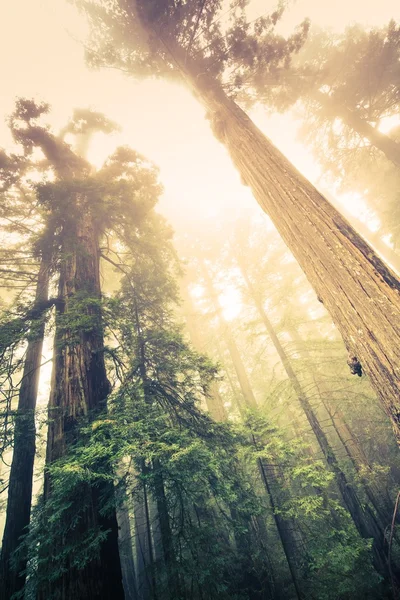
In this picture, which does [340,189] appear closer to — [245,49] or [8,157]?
[245,49]

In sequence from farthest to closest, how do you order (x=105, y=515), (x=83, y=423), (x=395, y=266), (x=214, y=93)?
(x=395, y=266), (x=214, y=93), (x=83, y=423), (x=105, y=515)

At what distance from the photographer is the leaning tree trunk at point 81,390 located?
3533mm

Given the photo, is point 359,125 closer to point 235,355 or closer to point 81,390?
point 235,355

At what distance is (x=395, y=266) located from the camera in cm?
1545

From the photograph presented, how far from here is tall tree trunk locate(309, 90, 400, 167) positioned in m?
11.1

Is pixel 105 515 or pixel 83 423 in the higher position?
pixel 83 423

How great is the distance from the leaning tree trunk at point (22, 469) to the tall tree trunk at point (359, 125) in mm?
13434

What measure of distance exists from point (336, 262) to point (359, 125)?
12.9 meters

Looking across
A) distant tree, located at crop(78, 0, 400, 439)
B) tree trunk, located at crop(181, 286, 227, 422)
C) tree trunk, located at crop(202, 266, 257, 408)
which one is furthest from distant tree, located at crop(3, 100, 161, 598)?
tree trunk, located at crop(202, 266, 257, 408)

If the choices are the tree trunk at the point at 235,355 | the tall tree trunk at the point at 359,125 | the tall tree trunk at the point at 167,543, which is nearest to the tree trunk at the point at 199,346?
the tree trunk at the point at 235,355

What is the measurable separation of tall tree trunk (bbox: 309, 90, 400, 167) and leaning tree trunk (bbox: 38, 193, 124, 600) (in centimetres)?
1166

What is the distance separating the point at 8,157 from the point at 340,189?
603 inches

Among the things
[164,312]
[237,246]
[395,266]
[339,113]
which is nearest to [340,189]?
[339,113]

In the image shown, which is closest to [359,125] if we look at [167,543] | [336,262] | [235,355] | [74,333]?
[235,355]
